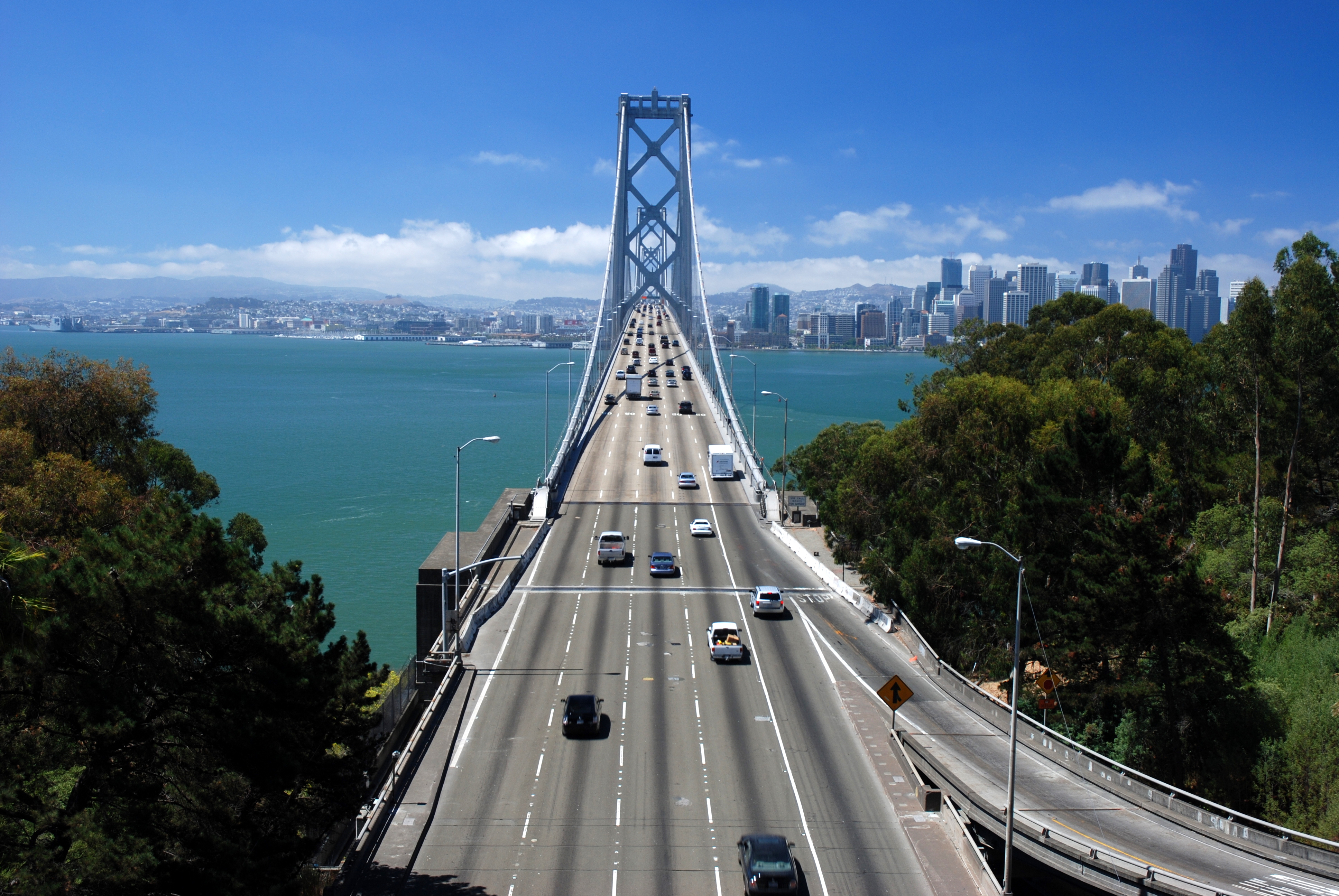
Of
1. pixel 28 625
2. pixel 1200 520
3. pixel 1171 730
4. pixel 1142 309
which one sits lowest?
pixel 1171 730

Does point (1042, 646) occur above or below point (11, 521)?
below

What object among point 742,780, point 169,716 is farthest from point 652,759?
point 169,716

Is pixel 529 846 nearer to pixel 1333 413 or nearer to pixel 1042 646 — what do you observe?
pixel 1042 646

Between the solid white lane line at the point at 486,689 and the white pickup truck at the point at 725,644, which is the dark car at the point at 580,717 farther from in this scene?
the white pickup truck at the point at 725,644

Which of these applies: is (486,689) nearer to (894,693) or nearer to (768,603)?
(768,603)

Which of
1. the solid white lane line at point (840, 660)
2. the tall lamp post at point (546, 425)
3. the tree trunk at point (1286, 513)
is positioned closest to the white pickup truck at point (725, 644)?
the solid white lane line at point (840, 660)

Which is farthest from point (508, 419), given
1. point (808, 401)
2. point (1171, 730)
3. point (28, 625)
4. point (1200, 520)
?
point (28, 625)
